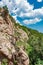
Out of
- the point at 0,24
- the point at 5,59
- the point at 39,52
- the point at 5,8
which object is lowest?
the point at 5,59

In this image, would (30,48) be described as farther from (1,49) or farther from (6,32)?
(1,49)

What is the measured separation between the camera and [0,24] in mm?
48188

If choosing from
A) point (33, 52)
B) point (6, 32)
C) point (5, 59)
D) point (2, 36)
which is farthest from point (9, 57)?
point (33, 52)

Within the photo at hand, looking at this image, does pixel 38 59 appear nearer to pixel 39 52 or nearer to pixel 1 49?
pixel 39 52

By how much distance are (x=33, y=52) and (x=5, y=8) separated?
34.7 ft

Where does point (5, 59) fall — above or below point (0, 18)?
below

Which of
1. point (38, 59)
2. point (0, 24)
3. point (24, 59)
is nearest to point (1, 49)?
Answer: point (24, 59)

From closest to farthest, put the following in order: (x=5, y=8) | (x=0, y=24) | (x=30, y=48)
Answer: (x=0, y=24), (x=5, y=8), (x=30, y=48)

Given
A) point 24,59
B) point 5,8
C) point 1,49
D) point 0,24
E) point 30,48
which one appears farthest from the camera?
point 30,48

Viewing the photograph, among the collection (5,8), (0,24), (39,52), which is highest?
(5,8)

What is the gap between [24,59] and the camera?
44.2 meters

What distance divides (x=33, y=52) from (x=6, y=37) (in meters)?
9.84

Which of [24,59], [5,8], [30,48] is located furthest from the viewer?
[30,48]

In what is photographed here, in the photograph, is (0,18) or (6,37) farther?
(0,18)
